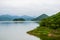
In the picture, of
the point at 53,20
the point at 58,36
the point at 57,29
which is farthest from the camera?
the point at 53,20

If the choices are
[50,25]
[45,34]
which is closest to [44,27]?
[50,25]

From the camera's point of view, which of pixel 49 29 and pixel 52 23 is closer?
pixel 49 29

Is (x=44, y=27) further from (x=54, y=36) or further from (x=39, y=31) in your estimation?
(x=54, y=36)

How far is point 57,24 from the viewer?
80.1 metres

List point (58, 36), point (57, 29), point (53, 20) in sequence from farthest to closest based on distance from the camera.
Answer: point (53, 20), point (57, 29), point (58, 36)

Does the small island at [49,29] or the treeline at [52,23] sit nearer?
the small island at [49,29]

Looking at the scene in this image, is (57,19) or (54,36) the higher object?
(57,19)

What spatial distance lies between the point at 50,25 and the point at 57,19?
12.6 feet

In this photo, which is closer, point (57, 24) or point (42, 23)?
point (57, 24)

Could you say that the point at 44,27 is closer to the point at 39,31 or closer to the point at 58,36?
the point at 39,31

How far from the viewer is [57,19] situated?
8312cm

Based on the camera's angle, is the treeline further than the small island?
Yes

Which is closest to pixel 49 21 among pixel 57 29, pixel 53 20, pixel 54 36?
pixel 53 20

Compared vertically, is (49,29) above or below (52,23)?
below
